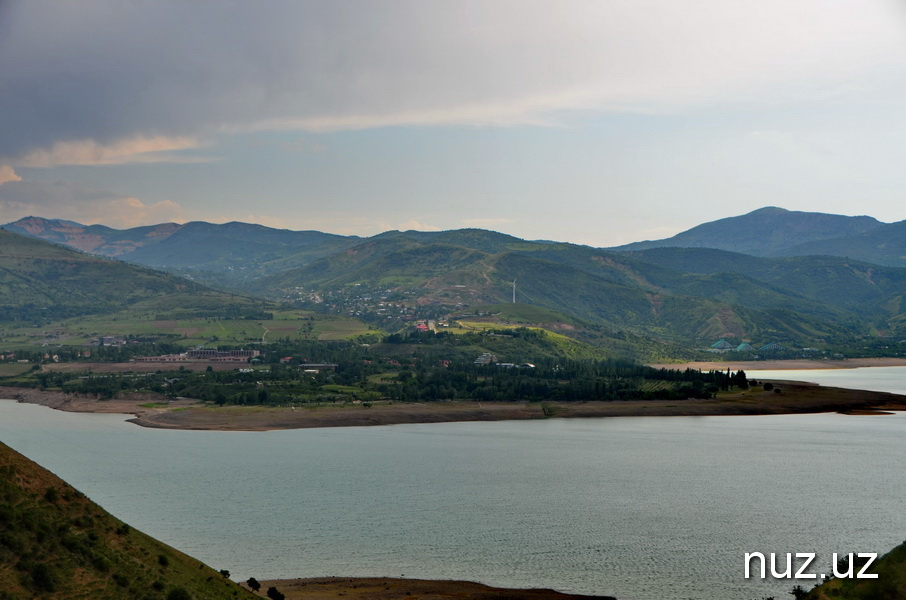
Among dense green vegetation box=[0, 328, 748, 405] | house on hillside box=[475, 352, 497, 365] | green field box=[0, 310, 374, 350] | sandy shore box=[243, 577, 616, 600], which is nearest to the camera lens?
sandy shore box=[243, 577, 616, 600]

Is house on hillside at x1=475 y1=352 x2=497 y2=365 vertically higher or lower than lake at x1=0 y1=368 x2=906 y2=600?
higher

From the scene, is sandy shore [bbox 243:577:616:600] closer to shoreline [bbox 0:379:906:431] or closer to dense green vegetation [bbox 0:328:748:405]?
shoreline [bbox 0:379:906:431]

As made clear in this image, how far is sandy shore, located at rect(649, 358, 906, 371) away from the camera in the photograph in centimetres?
16738

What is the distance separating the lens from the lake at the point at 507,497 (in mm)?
44344

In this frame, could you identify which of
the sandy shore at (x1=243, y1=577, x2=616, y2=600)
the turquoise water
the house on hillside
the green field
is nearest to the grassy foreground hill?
the sandy shore at (x1=243, y1=577, x2=616, y2=600)

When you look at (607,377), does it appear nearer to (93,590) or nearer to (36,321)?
(93,590)

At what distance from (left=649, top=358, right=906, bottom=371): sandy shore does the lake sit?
246ft

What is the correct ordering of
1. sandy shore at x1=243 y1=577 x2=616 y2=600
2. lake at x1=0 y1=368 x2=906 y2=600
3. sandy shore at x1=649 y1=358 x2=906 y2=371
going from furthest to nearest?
sandy shore at x1=649 y1=358 x2=906 y2=371 < lake at x1=0 y1=368 x2=906 y2=600 < sandy shore at x1=243 y1=577 x2=616 y2=600

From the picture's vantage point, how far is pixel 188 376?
124 metres

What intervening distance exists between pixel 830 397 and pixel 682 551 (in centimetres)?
7499

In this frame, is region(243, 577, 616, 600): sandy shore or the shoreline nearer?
region(243, 577, 616, 600): sandy shore

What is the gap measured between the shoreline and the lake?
16.2 feet

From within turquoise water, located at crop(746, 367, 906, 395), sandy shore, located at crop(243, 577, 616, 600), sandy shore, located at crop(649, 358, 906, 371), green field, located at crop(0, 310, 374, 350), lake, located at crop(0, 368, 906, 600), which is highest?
green field, located at crop(0, 310, 374, 350)

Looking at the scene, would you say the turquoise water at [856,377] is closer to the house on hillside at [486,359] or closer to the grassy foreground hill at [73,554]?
the house on hillside at [486,359]
